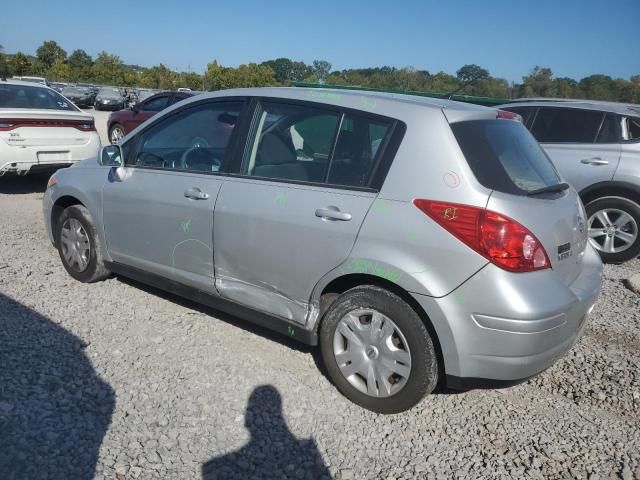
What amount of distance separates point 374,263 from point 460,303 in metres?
0.47

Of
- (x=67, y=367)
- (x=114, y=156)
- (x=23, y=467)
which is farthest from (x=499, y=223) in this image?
(x=114, y=156)

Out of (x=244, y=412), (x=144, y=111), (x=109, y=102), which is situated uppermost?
(x=144, y=111)

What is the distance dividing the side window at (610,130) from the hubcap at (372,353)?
15.2 feet

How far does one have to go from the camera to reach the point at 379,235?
268 centimetres

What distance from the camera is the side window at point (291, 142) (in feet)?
10.1

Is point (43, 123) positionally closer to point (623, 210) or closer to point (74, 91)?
point (623, 210)

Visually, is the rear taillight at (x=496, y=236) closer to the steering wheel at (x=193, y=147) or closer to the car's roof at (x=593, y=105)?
the steering wheel at (x=193, y=147)

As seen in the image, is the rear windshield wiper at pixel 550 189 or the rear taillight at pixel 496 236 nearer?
the rear taillight at pixel 496 236

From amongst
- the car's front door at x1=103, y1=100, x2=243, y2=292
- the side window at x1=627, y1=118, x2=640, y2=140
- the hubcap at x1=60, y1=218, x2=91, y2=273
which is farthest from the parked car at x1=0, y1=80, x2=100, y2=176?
the side window at x1=627, y1=118, x2=640, y2=140

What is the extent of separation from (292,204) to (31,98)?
6.55 metres

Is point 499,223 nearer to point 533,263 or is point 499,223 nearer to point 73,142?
point 533,263

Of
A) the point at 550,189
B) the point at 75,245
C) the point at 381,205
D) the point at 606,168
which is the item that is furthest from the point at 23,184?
the point at 606,168

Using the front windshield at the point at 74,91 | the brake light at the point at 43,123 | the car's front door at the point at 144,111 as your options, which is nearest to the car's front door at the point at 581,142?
the brake light at the point at 43,123

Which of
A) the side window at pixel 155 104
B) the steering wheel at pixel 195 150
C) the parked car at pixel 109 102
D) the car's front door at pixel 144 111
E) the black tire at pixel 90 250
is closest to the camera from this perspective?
the steering wheel at pixel 195 150
